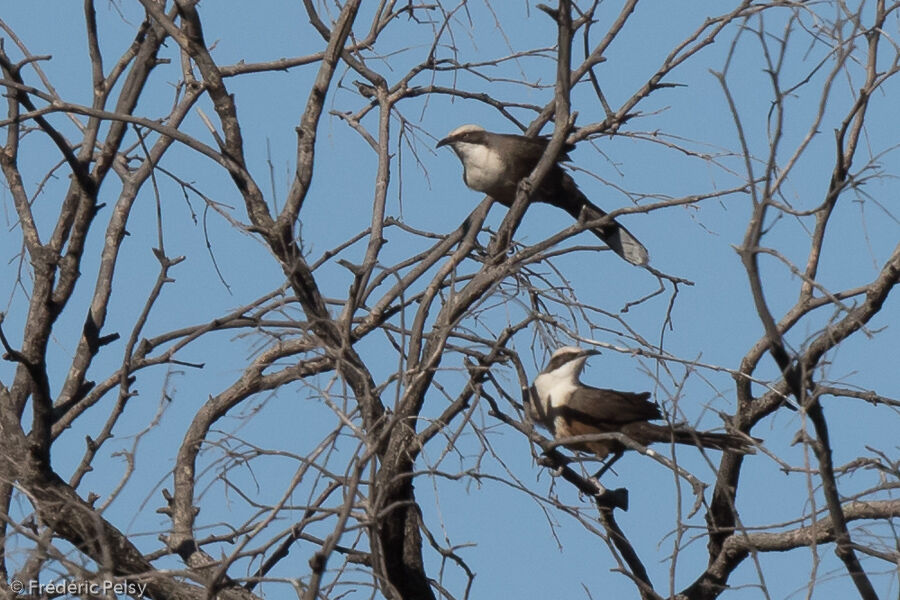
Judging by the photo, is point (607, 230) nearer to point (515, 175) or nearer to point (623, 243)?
point (623, 243)

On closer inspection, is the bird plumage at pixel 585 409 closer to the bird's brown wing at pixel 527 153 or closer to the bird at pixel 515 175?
the bird at pixel 515 175

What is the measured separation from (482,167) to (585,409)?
1.88 m

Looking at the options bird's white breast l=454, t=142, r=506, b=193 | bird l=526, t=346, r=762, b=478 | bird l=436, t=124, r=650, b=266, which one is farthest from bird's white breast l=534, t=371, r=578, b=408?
bird's white breast l=454, t=142, r=506, b=193

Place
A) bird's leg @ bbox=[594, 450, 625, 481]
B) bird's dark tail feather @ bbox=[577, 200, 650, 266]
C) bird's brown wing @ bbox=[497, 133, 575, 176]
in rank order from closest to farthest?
bird's leg @ bbox=[594, 450, 625, 481]
bird's brown wing @ bbox=[497, 133, 575, 176]
bird's dark tail feather @ bbox=[577, 200, 650, 266]

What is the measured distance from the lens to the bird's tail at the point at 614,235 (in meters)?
6.77

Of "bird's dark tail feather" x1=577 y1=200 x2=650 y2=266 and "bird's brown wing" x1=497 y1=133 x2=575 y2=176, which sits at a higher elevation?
"bird's brown wing" x1=497 y1=133 x2=575 y2=176

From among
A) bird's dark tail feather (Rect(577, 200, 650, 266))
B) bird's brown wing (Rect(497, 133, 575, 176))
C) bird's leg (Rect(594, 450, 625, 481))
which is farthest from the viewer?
bird's dark tail feather (Rect(577, 200, 650, 266))

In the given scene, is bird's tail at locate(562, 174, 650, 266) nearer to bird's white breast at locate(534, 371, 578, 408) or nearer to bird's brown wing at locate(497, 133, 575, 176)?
bird's brown wing at locate(497, 133, 575, 176)

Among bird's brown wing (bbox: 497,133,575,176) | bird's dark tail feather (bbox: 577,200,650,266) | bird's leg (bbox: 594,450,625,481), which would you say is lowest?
bird's leg (bbox: 594,450,625,481)

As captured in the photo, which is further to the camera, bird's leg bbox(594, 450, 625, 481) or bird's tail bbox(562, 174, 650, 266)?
bird's tail bbox(562, 174, 650, 266)

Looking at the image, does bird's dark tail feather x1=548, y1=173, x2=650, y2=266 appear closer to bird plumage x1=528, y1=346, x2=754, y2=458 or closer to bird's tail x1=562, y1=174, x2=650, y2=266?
bird's tail x1=562, y1=174, x2=650, y2=266

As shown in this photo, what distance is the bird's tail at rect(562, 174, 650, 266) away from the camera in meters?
6.77

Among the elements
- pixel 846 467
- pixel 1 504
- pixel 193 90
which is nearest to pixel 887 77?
pixel 846 467

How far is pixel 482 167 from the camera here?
663cm
